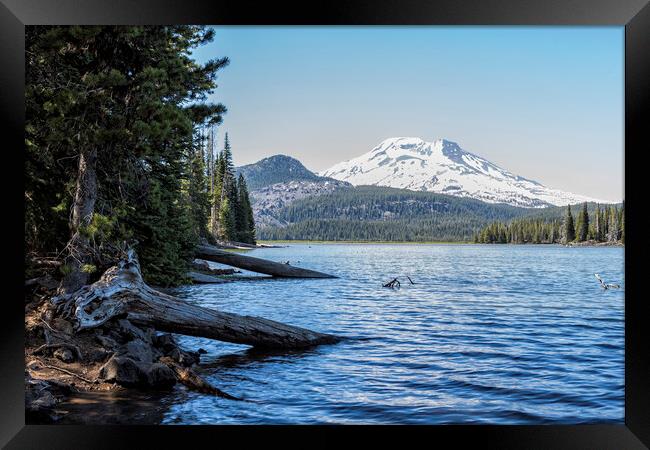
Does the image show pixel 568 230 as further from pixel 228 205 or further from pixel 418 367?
pixel 418 367

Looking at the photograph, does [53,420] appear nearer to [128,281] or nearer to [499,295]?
[128,281]

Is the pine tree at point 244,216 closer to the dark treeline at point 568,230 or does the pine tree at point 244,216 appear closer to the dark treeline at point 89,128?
the dark treeline at point 568,230

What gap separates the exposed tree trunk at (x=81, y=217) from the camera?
903cm

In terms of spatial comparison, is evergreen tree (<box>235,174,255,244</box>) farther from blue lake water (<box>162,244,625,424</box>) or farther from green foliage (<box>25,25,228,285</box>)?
green foliage (<box>25,25,228,285</box>)

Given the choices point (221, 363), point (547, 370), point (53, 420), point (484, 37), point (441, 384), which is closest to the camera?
point (53, 420)

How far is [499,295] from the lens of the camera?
26.1 m

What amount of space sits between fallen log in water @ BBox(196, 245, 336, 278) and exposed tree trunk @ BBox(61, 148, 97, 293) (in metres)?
13.4

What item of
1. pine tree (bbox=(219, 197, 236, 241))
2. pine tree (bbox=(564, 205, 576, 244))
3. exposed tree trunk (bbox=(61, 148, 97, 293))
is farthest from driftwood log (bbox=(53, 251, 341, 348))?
pine tree (bbox=(564, 205, 576, 244))

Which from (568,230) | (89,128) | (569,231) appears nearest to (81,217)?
(89,128)

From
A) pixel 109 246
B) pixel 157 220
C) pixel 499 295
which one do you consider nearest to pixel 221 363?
pixel 109 246

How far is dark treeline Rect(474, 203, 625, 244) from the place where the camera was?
3755 inches

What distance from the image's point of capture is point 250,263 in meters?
25.1
